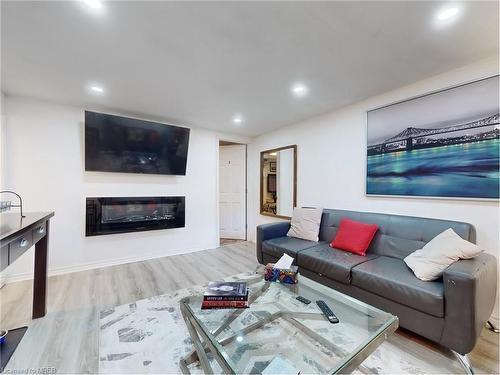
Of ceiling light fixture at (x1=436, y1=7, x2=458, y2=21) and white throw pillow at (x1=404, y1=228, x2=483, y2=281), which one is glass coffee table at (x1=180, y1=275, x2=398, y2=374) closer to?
white throw pillow at (x1=404, y1=228, x2=483, y2=281)

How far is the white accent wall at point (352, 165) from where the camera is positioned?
191 cm

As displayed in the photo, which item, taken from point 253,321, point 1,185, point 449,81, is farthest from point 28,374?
point 449,81

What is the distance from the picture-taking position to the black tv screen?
3.01m

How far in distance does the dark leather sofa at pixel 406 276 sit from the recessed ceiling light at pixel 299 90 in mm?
1550

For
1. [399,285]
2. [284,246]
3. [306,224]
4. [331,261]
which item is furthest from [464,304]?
[306,224]

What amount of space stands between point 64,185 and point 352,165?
3.87 meters

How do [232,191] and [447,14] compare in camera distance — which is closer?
[447,14]

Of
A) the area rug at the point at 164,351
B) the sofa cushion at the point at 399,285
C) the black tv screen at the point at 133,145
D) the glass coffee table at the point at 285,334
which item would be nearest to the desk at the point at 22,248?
the area rug at the point at 164,351

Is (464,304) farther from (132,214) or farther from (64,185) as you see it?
(64,185)

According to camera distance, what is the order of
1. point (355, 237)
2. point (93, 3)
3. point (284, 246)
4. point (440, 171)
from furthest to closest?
point (284, 246), point (355, 237), point (440, 171), point (93, 3)

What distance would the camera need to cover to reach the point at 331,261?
83.2 inches

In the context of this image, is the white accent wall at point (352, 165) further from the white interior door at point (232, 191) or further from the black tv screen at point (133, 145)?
the black tv screen at point (133, 145)

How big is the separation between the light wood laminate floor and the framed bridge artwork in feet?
4.13

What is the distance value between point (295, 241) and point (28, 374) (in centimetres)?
246
